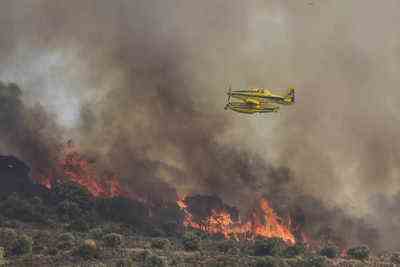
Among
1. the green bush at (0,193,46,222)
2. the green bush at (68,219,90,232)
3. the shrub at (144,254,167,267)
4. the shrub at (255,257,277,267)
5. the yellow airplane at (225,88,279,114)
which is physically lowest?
the shrub at (144,254,167,267)

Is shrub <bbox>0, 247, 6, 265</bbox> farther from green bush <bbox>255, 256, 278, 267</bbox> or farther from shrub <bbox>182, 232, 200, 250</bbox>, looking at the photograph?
green bush <bbox>255, 256, 278, 267</bbox>

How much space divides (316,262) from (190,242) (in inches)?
583

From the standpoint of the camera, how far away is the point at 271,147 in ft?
436

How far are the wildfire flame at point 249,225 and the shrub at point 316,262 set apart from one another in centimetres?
2169

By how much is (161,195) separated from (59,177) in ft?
48.4

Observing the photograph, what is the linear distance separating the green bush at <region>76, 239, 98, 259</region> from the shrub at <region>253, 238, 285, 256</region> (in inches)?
808

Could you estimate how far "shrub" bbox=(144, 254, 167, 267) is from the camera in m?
89.9

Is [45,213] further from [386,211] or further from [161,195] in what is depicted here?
[386,211]

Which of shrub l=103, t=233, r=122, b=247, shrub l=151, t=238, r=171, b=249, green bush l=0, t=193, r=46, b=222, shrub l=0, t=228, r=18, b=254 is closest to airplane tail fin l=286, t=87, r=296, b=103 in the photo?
shrub l=151, t=238, r=171, b=249

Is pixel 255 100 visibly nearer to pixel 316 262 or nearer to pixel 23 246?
pixel 316 262

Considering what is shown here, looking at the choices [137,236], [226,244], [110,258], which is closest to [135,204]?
[137,236]

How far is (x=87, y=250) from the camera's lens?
93.0 meters

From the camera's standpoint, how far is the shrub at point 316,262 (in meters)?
97.1

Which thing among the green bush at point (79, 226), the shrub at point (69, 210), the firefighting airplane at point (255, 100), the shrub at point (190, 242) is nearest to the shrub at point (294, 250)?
the shrub at point (190, 242)
